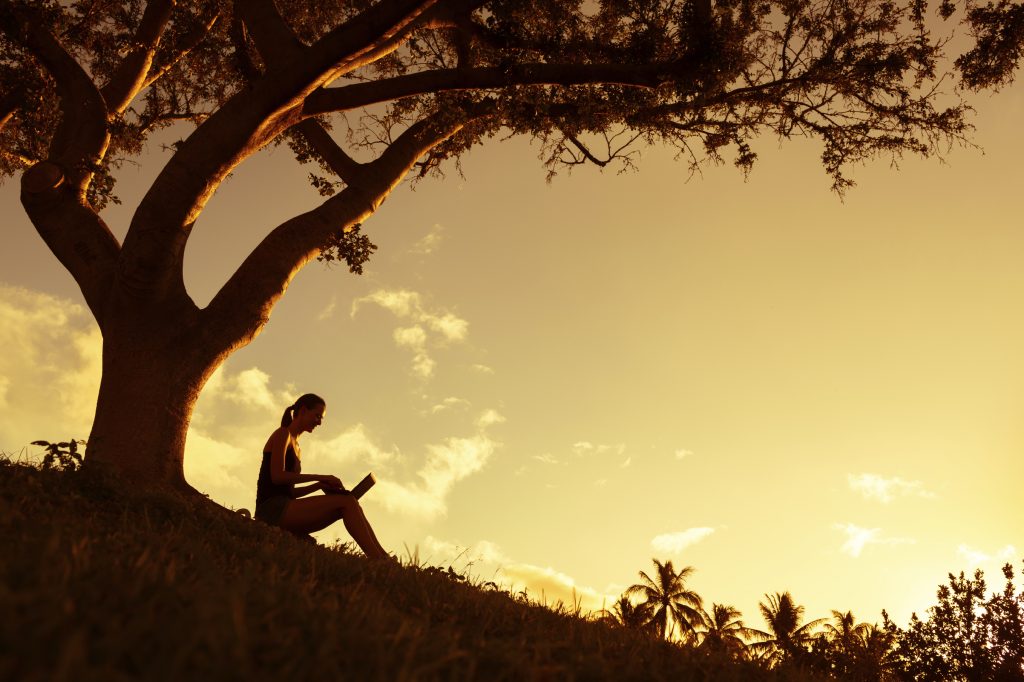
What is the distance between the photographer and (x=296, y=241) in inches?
347

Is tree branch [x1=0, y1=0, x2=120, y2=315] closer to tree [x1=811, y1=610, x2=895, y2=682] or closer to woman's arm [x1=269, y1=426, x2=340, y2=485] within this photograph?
woman's arm [x1=269, y1=426, x2=340, y2=485]

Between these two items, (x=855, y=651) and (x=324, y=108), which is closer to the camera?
(x=324, y=108)

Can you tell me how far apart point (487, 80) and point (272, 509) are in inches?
231

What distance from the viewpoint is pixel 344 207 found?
941 cm

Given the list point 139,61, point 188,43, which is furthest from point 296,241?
point 188,43

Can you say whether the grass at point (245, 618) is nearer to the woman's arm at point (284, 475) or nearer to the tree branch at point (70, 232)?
the woman's arm at point (284, 475)

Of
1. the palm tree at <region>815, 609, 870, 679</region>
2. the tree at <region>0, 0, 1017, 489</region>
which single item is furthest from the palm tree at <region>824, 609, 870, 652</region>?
the tree at <region>0, 0, 1017, 489</region>

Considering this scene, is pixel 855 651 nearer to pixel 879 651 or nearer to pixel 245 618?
pixel 879 651

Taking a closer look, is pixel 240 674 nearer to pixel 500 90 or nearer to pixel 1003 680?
pixel 500 90

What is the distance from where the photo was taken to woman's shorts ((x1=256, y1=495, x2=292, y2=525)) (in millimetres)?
6449

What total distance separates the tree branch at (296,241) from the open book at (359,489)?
273cm

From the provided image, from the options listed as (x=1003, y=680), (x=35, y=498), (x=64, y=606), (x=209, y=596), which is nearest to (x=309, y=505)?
(x=35, y=498)

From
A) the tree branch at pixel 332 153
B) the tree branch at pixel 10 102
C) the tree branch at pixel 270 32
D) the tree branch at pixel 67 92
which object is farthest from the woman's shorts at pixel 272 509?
the tree branch at pixel 10 102

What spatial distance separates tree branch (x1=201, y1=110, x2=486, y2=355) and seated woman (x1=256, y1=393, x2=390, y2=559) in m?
1.79
